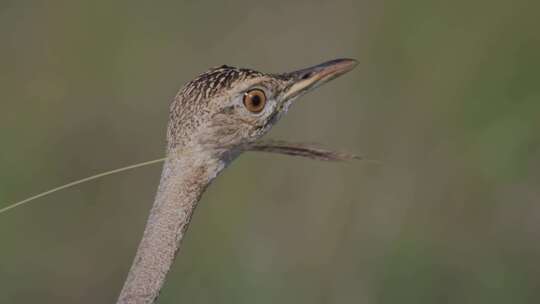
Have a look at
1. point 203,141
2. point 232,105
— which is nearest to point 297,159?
point 232,105

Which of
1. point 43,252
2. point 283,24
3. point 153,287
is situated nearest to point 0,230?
point 43,252

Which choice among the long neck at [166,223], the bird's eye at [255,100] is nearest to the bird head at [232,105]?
the bird's eye at [255,100]

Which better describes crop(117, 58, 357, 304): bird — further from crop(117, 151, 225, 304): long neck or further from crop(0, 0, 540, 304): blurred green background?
crop(0, 0, 540, 304): blurred green background

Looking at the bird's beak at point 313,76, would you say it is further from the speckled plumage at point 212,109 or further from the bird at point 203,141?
the speckled plumage at point 212,109

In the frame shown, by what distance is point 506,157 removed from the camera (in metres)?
7.98

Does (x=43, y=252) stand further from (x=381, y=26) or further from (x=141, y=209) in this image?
(x=381, y=26)

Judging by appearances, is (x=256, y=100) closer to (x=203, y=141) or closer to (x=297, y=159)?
(x=203, y=141)

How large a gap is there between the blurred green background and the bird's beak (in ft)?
6.49

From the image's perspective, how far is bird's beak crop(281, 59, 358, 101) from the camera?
196 inches

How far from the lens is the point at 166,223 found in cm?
418

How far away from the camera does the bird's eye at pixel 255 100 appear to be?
4.77 m

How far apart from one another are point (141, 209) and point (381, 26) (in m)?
2.10

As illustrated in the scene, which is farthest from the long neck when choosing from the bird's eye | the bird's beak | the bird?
the bird's beak

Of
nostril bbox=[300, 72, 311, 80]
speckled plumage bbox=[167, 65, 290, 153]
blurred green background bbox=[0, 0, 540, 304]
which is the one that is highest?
nostril bbox=[300, 72, 311, 80]
